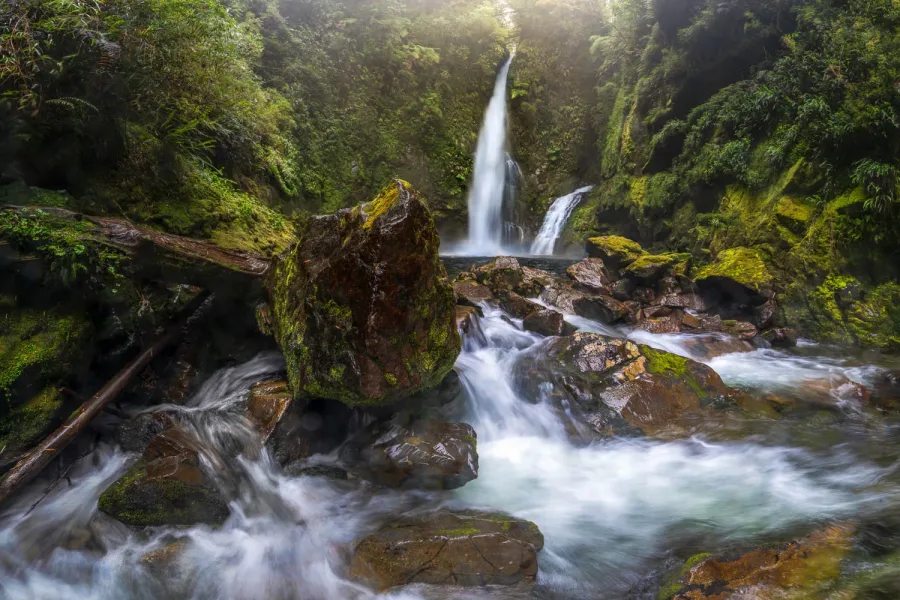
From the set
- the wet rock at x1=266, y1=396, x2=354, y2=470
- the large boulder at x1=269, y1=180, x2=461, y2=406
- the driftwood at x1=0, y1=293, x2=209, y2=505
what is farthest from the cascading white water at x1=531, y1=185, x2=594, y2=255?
the driftwood at x1=0, y1=293, x2=209, y2=505

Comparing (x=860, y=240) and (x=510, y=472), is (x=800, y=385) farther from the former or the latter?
(x=510, y=472)

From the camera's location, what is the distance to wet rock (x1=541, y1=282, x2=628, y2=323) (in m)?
9.27

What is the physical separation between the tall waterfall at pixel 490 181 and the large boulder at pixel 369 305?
1231 centimetres

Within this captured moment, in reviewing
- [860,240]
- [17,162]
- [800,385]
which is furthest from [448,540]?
[860,240]

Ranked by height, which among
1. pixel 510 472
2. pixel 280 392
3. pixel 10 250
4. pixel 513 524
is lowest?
pixel 510 472

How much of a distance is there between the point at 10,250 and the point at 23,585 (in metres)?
2.71

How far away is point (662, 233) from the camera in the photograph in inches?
492

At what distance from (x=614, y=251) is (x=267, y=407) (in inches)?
356

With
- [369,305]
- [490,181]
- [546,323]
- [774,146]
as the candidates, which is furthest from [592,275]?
[490,181]

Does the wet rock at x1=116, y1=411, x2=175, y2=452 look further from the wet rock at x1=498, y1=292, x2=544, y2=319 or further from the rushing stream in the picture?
the wet rock at x1=498, y1=292, x2=544, y2=319

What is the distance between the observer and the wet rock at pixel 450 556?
3.27m

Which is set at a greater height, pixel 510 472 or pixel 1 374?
pixel 1 374

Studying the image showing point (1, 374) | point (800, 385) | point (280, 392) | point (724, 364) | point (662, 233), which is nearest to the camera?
point (1, 374)

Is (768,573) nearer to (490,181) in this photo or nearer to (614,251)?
(614,251)
